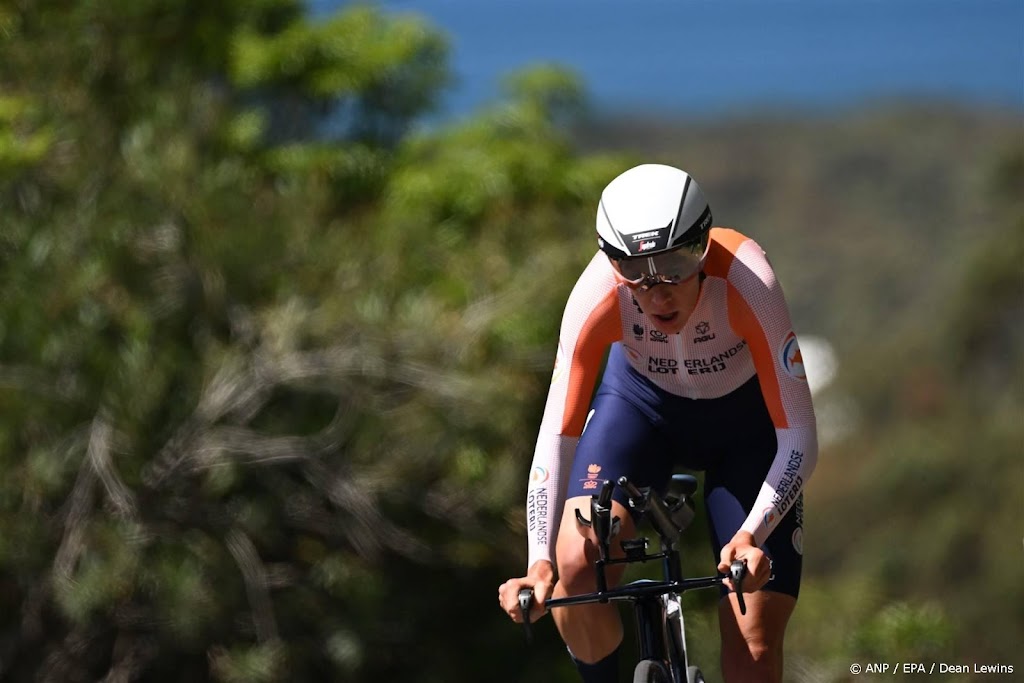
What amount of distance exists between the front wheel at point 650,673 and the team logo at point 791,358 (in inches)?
40.9

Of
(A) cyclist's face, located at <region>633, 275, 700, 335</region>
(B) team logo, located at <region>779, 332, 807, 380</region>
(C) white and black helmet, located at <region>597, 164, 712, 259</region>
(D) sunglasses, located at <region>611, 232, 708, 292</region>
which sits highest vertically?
(C) white and black helmet, located at <region>597, 164, 712, 259</region>

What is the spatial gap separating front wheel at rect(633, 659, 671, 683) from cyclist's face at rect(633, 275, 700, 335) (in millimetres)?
1109

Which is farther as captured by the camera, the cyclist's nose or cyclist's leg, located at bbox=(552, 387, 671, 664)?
cyclist's leg, located at bbox=(552, 387, 671, 664)

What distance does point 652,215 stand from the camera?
5.10 meters

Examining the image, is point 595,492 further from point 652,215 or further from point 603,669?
point 652,215

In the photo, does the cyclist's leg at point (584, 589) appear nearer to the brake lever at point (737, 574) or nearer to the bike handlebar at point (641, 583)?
the bike handlebar at point (641, 583)

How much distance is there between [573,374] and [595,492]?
413 mm

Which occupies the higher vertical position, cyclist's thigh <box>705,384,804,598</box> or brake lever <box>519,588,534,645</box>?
cyclist's thigh <box>705,384,804,598</box>

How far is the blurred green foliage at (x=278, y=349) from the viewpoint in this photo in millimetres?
11141

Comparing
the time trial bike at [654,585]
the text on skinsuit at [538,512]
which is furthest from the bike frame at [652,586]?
the text on skinsuit at [538,512]

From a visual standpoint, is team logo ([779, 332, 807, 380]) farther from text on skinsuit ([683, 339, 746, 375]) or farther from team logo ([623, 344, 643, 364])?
team logo ([623, 344, 643, 364])

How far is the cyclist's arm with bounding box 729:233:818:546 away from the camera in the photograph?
5199 mm

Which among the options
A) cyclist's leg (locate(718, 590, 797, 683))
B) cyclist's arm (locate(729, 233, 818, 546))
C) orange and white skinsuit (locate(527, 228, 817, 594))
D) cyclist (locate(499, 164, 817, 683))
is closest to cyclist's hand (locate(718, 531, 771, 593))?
cyclist (locate(499, 164, 817, 683))

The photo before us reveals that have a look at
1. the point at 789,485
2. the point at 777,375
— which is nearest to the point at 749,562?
the point at 789,485
